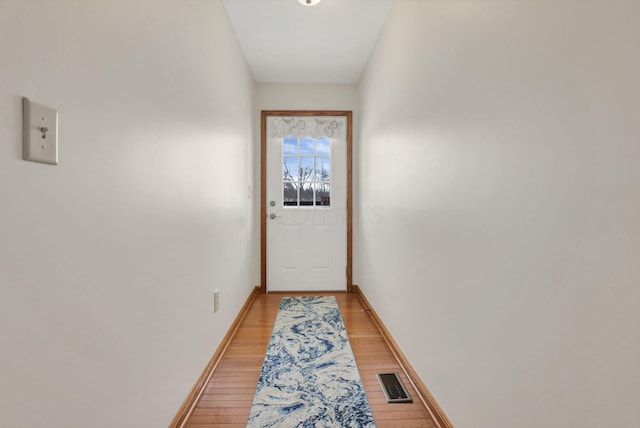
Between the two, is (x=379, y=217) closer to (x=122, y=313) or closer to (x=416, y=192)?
(x=416, y=192)

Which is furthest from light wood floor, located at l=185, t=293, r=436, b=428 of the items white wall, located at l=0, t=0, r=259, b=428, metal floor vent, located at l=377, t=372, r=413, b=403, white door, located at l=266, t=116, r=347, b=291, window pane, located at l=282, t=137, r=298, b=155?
window pane, located at l=282, t=137, r=298, b=155

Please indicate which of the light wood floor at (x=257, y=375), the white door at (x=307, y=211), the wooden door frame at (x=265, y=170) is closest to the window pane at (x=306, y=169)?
the white door at (x=307, y=211)

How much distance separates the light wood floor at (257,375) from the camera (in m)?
1.59

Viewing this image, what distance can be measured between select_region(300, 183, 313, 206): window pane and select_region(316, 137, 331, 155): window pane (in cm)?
40

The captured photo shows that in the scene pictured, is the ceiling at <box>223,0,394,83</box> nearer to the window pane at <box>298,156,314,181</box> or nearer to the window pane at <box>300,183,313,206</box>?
the window pane at <box>298,156,314,181</box>

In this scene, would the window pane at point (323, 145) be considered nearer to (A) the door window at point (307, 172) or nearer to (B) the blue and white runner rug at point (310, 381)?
(A) the door window at point (307, 172)

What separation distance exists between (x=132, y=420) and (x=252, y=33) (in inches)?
106

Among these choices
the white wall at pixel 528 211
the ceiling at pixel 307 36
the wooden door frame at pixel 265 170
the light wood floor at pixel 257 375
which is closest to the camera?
the white wall at pixel 528 211

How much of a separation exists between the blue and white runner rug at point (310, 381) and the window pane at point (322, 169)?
1618 millimetres

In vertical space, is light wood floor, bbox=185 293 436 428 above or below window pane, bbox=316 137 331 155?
below

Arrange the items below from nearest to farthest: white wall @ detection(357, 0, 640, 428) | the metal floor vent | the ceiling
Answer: white wall @ detection(357, 0, 640, 428)
the metal floor vent
the ceiling

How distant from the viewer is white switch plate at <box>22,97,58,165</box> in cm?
67

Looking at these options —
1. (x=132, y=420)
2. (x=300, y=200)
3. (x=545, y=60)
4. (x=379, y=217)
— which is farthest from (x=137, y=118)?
(x=300, y=200)

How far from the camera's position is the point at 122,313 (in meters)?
1.03
